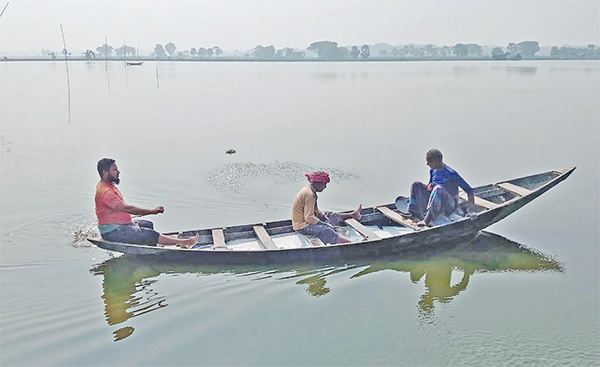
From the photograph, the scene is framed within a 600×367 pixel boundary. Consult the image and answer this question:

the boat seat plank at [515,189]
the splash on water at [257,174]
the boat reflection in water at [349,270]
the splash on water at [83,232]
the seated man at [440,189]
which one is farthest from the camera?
the splash on water at [257,174]

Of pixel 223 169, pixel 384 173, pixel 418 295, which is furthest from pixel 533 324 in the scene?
pixel 223 169

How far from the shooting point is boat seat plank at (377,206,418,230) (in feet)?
30.7

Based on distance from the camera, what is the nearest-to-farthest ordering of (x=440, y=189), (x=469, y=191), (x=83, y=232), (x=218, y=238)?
(x=218, y=238) → (x=469, y=191) → (x=440, y=189) → (x=83, y=232)

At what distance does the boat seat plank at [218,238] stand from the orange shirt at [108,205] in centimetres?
135

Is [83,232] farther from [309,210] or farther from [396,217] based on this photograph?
[396,217]

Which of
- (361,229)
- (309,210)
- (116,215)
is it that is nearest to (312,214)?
(309,210)

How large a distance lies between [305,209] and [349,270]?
1180 millimetres

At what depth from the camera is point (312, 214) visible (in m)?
8.60

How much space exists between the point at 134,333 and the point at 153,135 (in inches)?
597

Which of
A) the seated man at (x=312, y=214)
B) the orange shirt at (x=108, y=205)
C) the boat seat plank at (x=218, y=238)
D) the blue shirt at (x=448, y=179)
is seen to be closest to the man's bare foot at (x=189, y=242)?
the boat seat plank at (x=218, y=238)

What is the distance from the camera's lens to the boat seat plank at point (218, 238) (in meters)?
8.31

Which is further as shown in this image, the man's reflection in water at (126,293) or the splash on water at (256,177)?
the splash on water at (256,177)

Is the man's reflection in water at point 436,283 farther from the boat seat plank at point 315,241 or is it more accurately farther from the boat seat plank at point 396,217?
the boat seat plank at point 315,241

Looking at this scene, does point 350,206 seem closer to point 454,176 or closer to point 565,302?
point 454,176
